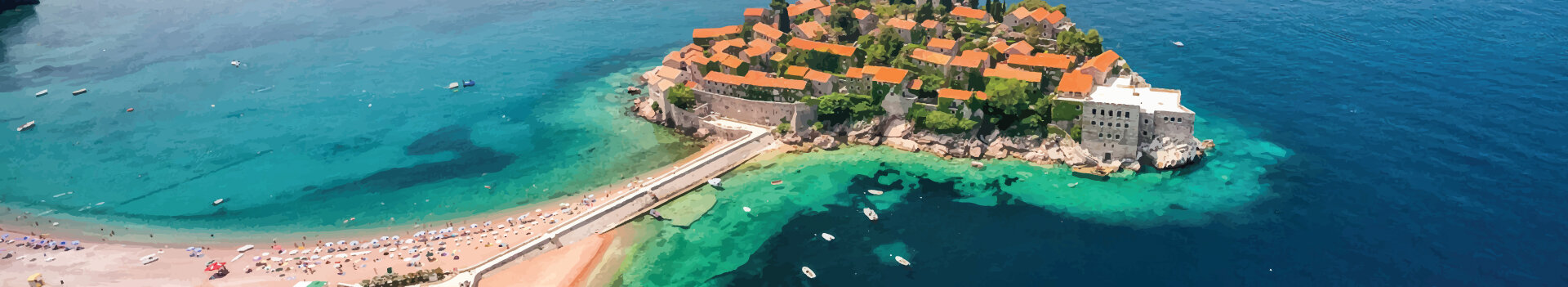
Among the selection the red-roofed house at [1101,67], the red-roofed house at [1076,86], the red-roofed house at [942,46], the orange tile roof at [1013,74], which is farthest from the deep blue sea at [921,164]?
the red-roofed house at [942,46]

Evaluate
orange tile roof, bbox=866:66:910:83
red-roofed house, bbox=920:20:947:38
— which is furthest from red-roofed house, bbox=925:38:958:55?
orange tile roof, bbox=866:66:910:83

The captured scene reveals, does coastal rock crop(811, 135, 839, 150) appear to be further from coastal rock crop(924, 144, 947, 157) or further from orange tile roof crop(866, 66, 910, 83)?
coastal rock crop(924, 144, 947, 157)

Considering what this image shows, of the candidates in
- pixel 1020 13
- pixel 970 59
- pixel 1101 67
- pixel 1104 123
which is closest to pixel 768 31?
pixel 970 59

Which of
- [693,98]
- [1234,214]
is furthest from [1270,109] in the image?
[693,98]

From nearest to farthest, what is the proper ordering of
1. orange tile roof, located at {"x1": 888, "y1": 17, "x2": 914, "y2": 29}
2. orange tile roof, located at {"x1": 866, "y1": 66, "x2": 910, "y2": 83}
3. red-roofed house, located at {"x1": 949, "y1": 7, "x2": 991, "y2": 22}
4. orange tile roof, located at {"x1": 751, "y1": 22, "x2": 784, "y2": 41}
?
1. orange tile roof, located at {"x1": 866, "y1": 66, "x2": 910, "y2": 83}
2. orange tile roof, located at {"x1": 888, "y1": 17, "x2": 914, "y2": 29}
3. orange tile roof, located at {"x1": 751, "y1": 22, "x2": 784, "y2": 41}
4. red-roofed house, located at {"x1": 949, "y1": 7, "x2": 991, "y2": 22}

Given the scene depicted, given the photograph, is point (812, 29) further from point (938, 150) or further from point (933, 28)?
point (938, 150)

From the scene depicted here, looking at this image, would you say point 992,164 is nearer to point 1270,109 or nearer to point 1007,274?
point 1007,274

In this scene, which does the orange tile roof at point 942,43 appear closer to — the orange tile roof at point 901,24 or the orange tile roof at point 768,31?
the orange tile roof at point 901,24
